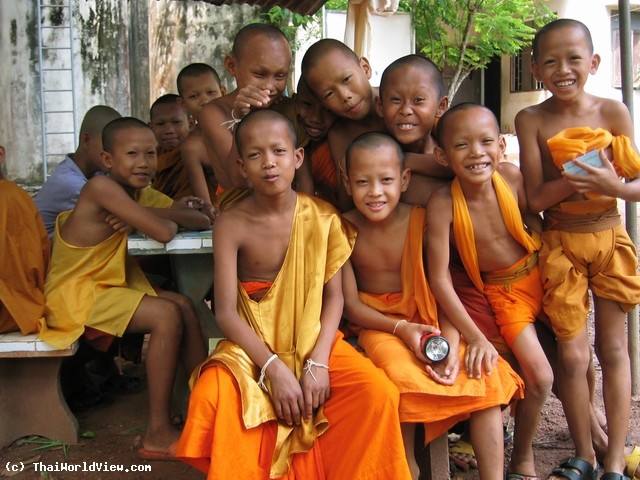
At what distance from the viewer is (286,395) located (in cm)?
256

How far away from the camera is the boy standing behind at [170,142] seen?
15.0ft

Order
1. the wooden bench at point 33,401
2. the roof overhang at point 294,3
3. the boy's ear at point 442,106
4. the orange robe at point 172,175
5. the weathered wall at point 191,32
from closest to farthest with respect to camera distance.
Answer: the boy's ear at point 442,106 < the wooden bench at point 33,401 < the orange robe at point 172,175 < the roof overhang at point 294,3 < the weathered wall at point 191,32

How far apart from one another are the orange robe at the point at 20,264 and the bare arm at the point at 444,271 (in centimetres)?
179

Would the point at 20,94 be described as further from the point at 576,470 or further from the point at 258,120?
the point at 576,470

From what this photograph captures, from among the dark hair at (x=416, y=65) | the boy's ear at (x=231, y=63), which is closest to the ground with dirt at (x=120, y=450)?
the dark hair at (x=416, y=65)

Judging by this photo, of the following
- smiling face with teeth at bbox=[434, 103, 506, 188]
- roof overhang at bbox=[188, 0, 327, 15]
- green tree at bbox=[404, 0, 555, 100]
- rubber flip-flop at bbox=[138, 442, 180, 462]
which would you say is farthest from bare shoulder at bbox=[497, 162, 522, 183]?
green tree at bbox=[404, 0, 555, 100]

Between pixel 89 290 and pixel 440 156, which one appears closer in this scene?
pixel 440 156

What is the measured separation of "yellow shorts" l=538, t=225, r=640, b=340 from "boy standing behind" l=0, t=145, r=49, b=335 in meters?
2.24

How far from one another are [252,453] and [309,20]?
8.44 m

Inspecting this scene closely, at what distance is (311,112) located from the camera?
3.32 metres

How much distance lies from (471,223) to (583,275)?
1.64ft

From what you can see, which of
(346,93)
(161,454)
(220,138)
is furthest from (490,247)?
(161,454)

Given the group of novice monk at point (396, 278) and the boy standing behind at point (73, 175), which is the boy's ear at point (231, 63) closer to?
the group of novice monk at point (396, 278)

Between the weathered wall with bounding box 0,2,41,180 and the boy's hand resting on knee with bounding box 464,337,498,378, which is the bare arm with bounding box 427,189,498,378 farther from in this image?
the weathered wall with bounding box 0,2,41,180
